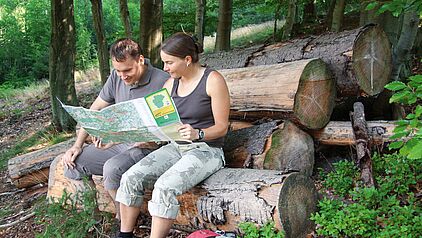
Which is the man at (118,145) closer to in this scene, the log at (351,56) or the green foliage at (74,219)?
the green foliage at (74,219)

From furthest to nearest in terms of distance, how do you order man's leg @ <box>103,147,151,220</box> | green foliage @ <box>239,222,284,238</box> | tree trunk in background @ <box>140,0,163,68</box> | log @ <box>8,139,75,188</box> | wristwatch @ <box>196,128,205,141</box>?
tree trunk in background @ <box>140,0,163,68</box>
log @ <box>8,139,75,188</box>
man's leg @ <box>103,147,151,220</box>
wristwatch @ <box>196,128,205,141</box>
green foliage @ <box>239,222,284,238</box>

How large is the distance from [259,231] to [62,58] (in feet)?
18.0

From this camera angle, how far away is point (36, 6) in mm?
26312

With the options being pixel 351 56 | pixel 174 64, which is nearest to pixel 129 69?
pixel 174 64

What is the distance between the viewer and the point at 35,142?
296 inches

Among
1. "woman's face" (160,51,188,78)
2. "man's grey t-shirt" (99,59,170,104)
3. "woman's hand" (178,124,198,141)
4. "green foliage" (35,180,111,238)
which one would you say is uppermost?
"woman's face" (160,51,188,78)

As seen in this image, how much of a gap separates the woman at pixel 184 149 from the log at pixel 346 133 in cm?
146

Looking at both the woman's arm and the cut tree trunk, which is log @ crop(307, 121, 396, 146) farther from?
the woman's arm

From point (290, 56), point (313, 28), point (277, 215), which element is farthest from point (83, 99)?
point (277, 215)

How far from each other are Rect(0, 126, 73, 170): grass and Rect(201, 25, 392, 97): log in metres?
3.84

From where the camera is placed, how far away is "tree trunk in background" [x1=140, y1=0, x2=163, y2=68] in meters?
7.36

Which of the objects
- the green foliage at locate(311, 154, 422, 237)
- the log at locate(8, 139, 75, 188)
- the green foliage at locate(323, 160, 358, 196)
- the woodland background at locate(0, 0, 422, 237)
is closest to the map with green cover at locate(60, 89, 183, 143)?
the woodland background at locate(0, 0, 422, 237)

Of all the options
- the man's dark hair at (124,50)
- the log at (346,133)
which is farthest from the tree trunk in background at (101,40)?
the log at (346,133)

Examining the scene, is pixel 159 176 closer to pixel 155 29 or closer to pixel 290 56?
pixel 290 56
